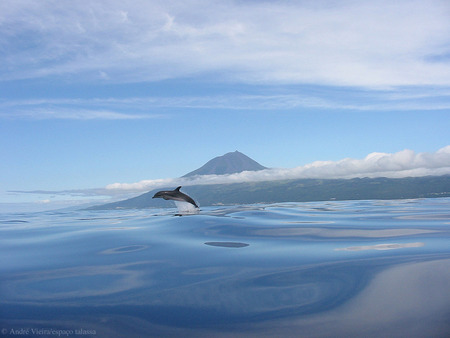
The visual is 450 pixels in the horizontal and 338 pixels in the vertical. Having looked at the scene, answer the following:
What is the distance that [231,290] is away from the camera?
6465mm

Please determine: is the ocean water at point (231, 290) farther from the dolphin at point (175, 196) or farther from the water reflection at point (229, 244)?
the dolphin at point (175, 196)

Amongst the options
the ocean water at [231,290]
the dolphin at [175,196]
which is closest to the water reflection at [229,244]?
the ocean water at [231,290]

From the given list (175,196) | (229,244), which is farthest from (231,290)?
(175,196)

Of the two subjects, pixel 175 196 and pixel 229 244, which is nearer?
pixel 229 244

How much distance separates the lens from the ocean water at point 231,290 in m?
4.99

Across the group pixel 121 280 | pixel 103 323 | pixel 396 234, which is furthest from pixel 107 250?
pixel 396 234

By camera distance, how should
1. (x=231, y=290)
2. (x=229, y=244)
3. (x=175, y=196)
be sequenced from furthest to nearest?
(x=175, y=196) < (x=229, y=244) < (x=231, y=290)

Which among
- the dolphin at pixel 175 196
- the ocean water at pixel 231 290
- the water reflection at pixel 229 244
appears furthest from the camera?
the dolphin at pixel 175 196

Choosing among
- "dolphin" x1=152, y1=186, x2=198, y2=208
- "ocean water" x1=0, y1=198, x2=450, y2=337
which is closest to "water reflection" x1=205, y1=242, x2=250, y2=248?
"ocean water" x1=0, y1=198, x2=450, y2=337

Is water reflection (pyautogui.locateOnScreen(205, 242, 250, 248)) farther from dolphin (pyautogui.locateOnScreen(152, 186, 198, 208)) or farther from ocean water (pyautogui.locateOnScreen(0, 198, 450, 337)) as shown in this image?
dolphin (pyautogui.locateOnScreen(152, 186, 198, 208))

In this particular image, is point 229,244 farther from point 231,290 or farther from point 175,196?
point 175,196

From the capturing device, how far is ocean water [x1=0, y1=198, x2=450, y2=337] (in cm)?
499

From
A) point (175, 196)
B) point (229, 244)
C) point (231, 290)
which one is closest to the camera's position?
point (231, 290)

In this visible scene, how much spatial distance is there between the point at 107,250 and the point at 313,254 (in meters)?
6.46
